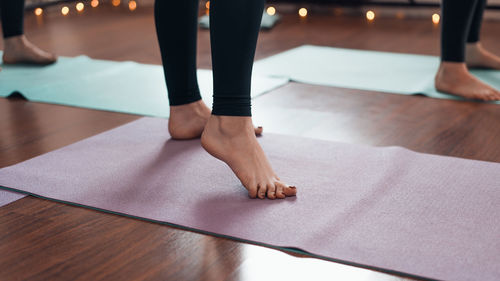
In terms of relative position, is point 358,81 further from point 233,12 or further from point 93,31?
point 93,31

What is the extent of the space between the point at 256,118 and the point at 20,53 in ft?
3.93

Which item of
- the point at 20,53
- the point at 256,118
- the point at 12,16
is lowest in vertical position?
the point at 256,118

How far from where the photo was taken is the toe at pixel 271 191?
109cm

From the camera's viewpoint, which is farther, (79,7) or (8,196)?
(79,7)

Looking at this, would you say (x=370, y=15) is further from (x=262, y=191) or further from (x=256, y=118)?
(x=262, y=191)

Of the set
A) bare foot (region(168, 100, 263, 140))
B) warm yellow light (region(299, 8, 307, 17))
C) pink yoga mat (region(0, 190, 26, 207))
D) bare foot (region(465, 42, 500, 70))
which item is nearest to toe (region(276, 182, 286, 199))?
bare foot (region(168, 100, 263, 140))

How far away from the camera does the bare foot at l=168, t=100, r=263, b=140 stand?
4.74 feet

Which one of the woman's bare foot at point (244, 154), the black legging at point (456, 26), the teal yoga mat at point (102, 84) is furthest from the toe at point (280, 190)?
the black legging at point (456, 26)

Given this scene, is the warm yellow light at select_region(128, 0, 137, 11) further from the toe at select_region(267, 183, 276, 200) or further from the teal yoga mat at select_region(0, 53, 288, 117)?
the toe at select_region(267, 183, 276, 200)

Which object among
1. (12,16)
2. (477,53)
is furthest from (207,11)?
(477,53)

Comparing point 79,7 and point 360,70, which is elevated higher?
point 79,7

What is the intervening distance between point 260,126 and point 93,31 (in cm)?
206

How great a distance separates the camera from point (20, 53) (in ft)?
7.72

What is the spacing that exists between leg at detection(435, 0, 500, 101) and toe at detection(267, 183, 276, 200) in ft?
3.09
